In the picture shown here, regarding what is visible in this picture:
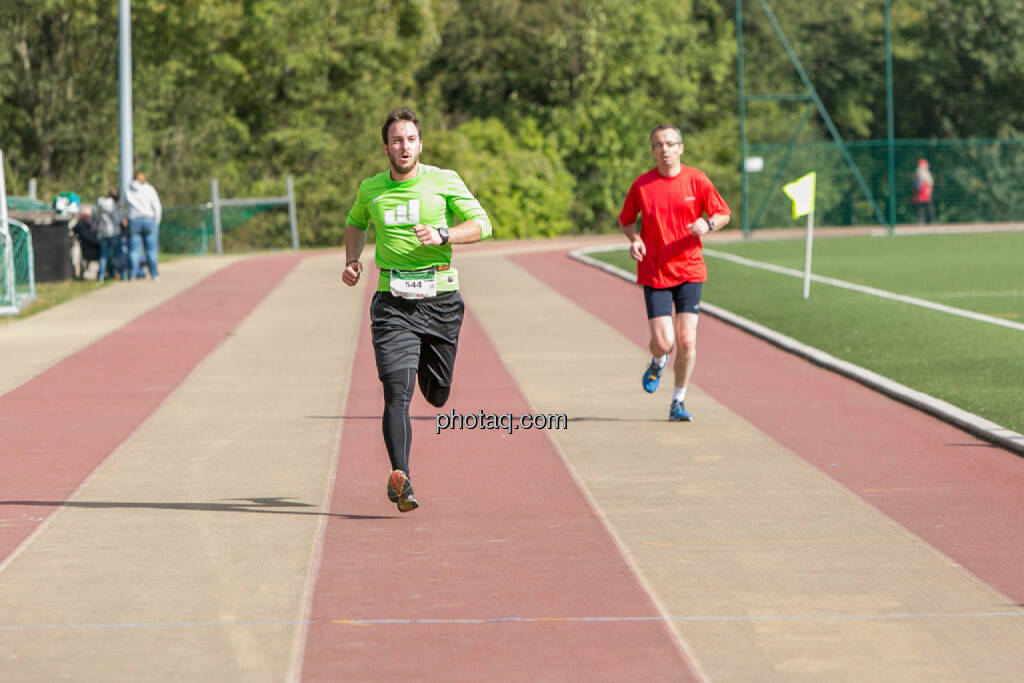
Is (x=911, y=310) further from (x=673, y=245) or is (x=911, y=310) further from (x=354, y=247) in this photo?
(x=354, y=247)

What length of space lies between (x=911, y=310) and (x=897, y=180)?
90.0ft

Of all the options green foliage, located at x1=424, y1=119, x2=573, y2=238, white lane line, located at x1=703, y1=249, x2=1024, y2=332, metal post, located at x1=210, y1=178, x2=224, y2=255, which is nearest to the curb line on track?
white lane line, located at x1=703, y1=249, x2=1024, y2=332

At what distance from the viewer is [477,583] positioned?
251 inches

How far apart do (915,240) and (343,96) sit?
1827 cm

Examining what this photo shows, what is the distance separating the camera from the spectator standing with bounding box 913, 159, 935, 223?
145 feet

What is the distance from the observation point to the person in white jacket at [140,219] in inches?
1030

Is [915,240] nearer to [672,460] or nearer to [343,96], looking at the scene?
[343,96]

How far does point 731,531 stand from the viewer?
7.35 m

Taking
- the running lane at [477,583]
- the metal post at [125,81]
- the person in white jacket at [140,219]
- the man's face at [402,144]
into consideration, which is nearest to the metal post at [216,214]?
the metal post at [125,81]

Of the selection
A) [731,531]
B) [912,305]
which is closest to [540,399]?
[731,531]

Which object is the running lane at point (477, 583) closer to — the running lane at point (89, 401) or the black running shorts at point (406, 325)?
the black running shorts at point (406, 325)

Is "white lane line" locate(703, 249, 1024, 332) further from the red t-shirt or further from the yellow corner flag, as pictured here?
the red t-shirt

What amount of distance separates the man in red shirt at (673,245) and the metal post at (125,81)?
1874 cm

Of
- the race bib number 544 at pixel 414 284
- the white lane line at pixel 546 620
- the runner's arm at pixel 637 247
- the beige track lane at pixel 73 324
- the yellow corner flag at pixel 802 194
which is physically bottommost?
the white lane line at pixel 546 620
